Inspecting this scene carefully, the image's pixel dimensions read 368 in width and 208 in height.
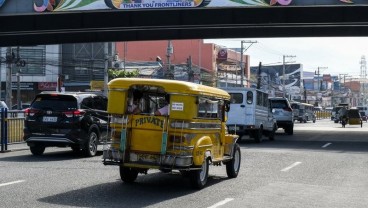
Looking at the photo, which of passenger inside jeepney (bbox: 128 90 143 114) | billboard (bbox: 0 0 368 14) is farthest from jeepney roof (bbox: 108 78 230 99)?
billboard (bbox: 0 0 368 14)

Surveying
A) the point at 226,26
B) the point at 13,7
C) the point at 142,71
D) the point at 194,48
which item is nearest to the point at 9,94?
the point at 13,7

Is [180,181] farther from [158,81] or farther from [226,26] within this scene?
[226,26]

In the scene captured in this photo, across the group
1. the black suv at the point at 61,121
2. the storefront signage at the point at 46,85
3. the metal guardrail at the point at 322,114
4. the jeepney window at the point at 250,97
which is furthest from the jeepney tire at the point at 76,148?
the metal guardrail at the point at 322,114

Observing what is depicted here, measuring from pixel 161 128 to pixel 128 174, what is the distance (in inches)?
66.6

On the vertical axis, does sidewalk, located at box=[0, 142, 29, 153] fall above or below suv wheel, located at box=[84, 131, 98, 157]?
below

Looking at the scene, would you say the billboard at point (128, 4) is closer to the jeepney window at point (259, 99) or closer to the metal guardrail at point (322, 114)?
the jeepney window at point (259, 99)

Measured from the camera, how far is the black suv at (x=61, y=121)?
18000 millimetres

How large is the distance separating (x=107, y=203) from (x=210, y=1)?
18907 millimetres

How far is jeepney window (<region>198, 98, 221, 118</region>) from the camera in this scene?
12.0m

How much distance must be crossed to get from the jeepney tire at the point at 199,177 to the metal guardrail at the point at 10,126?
10.2 m

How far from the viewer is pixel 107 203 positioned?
400 inches

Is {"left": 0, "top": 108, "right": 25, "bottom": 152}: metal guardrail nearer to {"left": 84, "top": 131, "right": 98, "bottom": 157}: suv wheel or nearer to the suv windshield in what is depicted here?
the suv windshield

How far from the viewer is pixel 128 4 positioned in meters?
28.4

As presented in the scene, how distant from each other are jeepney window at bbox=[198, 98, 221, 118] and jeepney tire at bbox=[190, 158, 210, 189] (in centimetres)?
93
